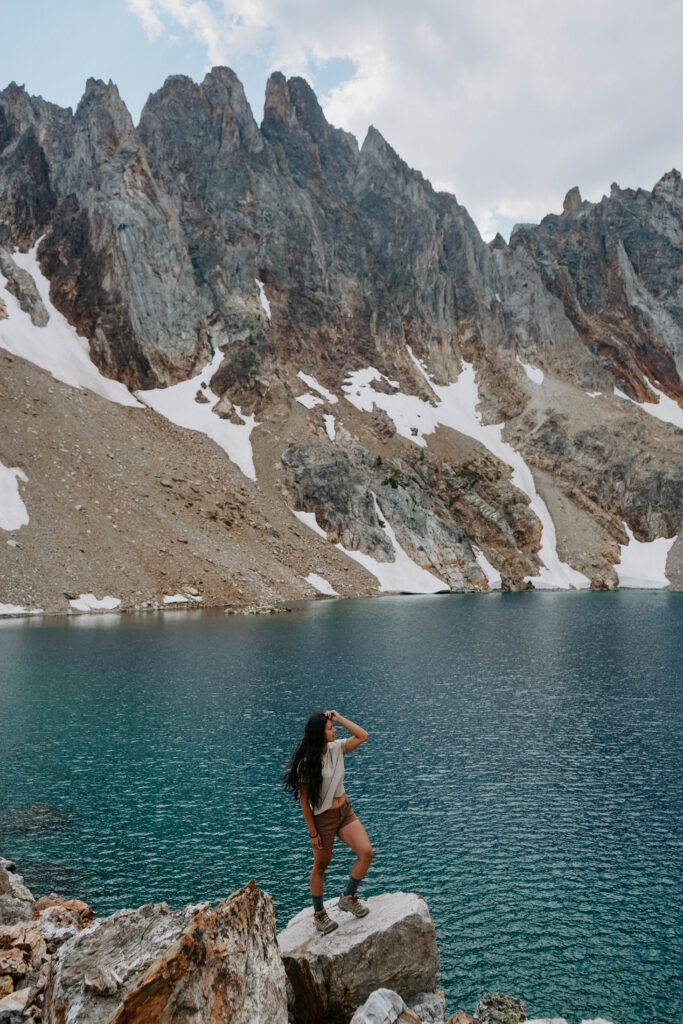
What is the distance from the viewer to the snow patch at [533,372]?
140 meters

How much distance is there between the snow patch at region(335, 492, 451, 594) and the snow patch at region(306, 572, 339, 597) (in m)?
7.89

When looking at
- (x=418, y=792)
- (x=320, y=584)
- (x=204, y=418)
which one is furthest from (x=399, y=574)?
(x=418, y=792)

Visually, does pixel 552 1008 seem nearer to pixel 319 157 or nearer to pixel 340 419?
pixel 340 419

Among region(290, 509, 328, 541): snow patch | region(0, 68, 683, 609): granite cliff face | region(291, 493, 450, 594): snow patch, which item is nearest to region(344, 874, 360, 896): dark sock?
region(0, 68, 683, 609): granite cliff face

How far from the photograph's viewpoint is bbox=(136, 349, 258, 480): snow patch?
96938 mm

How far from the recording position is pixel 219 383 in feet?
354

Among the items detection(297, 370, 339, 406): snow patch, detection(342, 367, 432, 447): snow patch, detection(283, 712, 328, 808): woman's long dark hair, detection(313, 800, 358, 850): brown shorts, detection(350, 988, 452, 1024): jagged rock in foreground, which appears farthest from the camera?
Answer: detection(342, 367, 432, 447): snow patch

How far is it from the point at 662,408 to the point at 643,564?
53.5 m

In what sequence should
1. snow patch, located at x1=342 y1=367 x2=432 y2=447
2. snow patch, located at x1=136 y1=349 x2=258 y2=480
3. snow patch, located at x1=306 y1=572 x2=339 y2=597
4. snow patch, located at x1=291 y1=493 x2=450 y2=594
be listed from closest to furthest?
1. snow patch, located at x1=306 y1=572 x2=339 y2=597
2. snow patch, located at x1=291 y1=493 x2=450 y2=594
3. snow patch, located at x1=136 y1=349 x2=258 y2=480
4. snow patch, located at x1=342 y1=367 x2=432 y2=447

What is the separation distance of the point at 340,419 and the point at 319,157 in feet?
270

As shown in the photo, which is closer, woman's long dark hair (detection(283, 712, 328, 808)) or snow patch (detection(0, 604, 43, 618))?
woman's long dark hair (detection(283, 712, 328, 808))

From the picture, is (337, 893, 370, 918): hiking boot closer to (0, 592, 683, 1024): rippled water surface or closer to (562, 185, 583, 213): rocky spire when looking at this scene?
(0, 592, 683, 1024): rippled water surface

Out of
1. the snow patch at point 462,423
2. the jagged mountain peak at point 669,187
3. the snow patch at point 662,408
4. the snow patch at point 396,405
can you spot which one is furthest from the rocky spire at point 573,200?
the snow patch at point 396,405

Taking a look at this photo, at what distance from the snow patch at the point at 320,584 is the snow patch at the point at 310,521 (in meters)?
9.44
